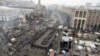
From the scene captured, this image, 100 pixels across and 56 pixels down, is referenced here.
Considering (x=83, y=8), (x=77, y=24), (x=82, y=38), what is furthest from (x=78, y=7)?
(x=82, y=38)

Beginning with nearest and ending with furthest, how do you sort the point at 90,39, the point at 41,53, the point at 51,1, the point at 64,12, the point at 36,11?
1. the point at 41,53
2. the point at 90,39
3. the point at 51,1
4. the point at 36,11
5. the point at 64,12

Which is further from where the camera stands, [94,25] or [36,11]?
[36,11]

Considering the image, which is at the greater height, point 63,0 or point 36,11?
point 63,0

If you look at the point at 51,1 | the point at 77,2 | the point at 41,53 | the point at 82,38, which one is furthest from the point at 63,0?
the point at 41,53

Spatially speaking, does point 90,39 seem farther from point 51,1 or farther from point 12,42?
point 12,42

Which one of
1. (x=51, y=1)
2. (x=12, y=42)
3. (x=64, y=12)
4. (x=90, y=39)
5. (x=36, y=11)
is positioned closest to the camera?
(x=12, y=42)

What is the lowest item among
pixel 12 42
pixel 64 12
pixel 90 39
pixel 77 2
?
pixel 90 39

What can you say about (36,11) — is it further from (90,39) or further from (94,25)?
(90,39)
